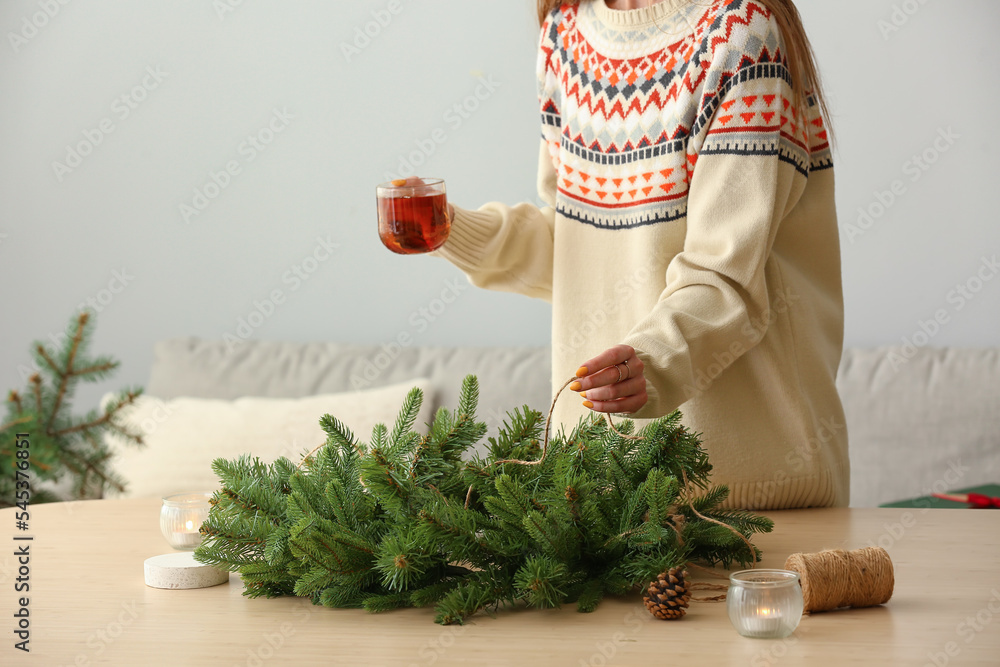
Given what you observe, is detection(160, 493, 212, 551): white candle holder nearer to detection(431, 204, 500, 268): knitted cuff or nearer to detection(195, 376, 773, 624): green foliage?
detection(195, 376, 773, 624): green foliage

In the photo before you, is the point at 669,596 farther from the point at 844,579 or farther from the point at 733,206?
the point at 733,206

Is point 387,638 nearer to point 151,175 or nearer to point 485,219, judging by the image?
point 485,219

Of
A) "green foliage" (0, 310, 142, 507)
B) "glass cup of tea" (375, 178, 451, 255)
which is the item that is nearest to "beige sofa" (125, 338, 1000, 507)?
"green foliage" (0, 310, 142, 507)

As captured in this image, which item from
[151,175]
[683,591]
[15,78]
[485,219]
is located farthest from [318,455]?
[15,78]

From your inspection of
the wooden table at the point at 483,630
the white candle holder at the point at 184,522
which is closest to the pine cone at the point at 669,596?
the wooden table at the point at 483,630

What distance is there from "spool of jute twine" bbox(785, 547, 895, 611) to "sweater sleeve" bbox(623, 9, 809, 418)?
0.95 feet

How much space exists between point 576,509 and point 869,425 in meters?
1.62

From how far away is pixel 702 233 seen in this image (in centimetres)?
113

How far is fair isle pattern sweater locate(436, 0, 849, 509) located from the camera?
1.10 meters

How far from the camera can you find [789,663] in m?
0.68

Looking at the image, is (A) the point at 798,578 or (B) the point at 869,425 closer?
(A) the point at 798,578

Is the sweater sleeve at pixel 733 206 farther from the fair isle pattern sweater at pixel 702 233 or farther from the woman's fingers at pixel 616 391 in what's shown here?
the woman's fingers at pixel 616 391

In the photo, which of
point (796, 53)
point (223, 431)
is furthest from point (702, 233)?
point (223, 431)

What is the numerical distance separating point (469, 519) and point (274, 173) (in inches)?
77.0
